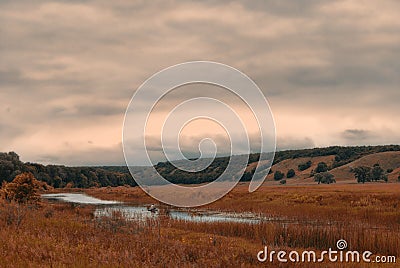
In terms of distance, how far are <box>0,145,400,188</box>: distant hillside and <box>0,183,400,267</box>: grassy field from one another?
6651cm

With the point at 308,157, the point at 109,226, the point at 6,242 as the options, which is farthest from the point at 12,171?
the point at 308,157

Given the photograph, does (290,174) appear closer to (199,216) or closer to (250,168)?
(250,168)

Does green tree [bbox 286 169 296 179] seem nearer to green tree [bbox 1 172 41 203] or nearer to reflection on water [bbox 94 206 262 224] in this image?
reflection on water [bbox 94 206 262 224]

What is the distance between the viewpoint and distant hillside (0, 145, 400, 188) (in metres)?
118

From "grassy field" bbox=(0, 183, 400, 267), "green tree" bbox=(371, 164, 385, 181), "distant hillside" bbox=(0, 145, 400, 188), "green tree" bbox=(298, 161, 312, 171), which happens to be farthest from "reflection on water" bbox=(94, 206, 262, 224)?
"green tree" bbox=(298, 161, 312, 171)

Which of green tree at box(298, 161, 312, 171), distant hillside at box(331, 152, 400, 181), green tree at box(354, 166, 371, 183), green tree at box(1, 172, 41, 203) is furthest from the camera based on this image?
green tree at box(298, 161, 312, 171)

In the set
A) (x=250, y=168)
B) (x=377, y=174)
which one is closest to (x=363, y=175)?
(x=377, y=174)

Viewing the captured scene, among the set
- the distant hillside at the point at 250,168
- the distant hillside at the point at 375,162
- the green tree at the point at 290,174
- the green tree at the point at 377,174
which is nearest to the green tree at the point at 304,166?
the distant hillside at the point at 250,168

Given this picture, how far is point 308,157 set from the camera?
579 ft

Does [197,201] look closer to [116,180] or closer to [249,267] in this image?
[249,267]

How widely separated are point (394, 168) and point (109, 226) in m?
123

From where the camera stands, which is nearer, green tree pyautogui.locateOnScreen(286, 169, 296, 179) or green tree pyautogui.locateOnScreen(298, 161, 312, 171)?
green tree pyautogui.locateOnScreen(286, 169, 296, 179)

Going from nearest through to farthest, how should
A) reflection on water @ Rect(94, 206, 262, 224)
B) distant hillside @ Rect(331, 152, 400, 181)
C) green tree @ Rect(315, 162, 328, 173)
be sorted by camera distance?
1. reflection on water @ Rect(94, 206, 262, 224)
2. distant hillside @ Rect(331, 152, 400, 181)
3. green tree @ Rect(315, 162, 328, 173)

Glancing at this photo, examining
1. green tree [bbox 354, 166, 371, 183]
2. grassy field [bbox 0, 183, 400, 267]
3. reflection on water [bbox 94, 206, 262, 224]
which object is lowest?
reflection on water [bbox 94, 206, 262, 224]
